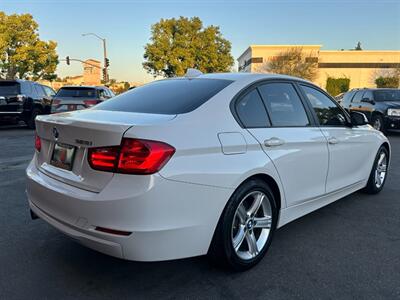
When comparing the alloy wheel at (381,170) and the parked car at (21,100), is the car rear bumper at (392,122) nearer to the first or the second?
the alloy wheel at (381,170)

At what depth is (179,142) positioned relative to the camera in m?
2.43

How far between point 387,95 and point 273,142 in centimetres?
1206

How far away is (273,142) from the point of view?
10.1 ft

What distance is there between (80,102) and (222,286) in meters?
10.3

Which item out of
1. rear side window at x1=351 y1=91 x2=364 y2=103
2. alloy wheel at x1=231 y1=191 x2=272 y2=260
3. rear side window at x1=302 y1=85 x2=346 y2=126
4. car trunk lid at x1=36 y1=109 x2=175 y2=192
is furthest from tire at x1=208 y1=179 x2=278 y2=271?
rear side window at x1=351 y1=91 x2=364 y2=103

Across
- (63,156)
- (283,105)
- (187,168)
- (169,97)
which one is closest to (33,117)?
(169,97)

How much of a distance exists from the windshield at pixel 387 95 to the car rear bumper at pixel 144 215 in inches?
486

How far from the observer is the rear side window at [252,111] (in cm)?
296

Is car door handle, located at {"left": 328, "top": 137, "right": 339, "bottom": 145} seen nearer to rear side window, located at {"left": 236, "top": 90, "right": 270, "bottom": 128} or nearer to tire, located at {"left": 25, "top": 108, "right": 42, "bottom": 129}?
rear side window, located at {"left": 236, "top": 90, "right": 270, "bottom": 128}

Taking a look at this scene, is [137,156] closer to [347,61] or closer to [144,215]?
[144,215]

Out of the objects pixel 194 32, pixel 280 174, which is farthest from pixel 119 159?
pixel 194 32

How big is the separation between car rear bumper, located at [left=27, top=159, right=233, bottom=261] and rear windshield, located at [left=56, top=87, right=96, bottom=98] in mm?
10300

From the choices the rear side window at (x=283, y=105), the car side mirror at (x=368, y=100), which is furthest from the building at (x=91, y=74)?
the rear side window at (x=283, y=105)

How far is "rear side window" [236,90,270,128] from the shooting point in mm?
2964
